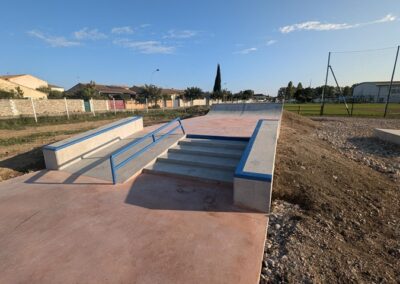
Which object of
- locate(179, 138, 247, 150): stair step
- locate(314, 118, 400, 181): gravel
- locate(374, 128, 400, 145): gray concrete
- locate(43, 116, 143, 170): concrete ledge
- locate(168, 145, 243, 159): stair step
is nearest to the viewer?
locate(168, 145, 243, 159): stair step

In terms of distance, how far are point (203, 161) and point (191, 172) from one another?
1.42ft

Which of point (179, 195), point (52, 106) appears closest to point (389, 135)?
point (179, 195)

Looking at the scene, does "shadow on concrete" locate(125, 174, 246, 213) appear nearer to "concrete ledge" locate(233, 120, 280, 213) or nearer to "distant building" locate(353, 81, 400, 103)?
"concrete ledge" locate(233, 120, 280, 213)

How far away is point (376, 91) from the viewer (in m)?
66.9

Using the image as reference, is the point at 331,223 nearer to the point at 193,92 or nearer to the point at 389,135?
the point at 389,135

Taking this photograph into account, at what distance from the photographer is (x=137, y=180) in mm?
4281

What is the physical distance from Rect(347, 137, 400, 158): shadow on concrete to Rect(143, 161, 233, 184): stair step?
6048mm

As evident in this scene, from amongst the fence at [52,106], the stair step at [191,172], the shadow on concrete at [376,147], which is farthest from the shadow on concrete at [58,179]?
the fence at [52,106]

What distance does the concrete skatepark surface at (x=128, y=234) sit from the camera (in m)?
2.07

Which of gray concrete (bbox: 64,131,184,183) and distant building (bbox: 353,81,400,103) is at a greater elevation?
distant building (bbox: 353,81,400,103)

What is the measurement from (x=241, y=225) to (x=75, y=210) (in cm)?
260

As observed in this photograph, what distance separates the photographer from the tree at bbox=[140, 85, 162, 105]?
126 ft

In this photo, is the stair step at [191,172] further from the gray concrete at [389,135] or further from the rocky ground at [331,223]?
the gray concrete at [389,135]

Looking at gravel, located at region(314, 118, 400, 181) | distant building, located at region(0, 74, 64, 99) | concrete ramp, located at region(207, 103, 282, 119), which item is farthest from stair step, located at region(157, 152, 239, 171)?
Answer: distant building, located at region(0, 74, 64, 99)
